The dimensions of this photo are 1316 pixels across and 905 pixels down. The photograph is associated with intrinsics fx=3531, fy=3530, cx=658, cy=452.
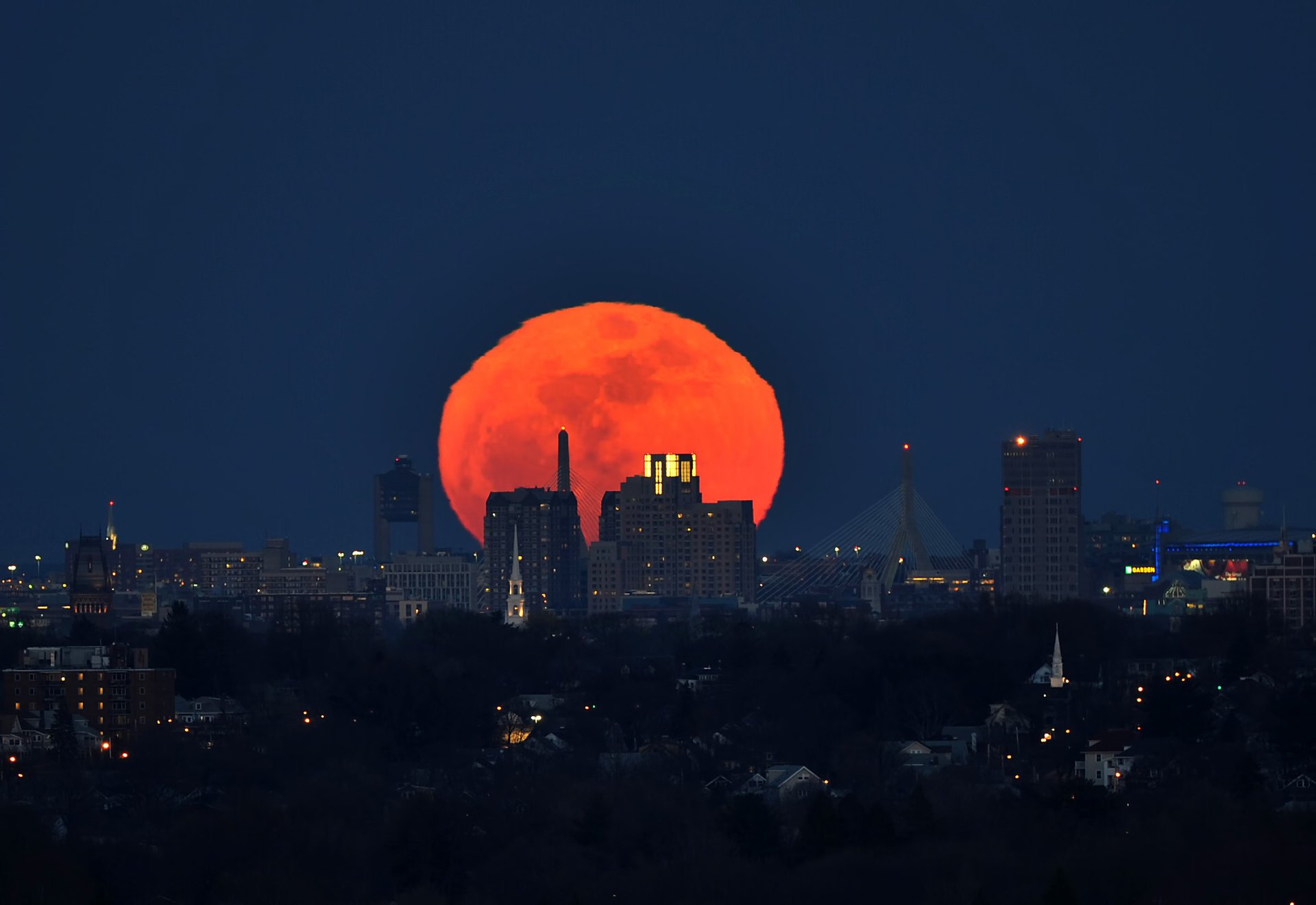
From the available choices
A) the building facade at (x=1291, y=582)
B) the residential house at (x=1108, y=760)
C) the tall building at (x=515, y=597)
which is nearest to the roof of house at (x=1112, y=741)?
the residential house at (x=1108, y=760)

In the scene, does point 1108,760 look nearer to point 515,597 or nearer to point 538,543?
point 515,597

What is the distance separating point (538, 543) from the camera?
19362 centimetres

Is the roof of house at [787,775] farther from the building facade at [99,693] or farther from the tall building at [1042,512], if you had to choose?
the tall building at [1042,512]

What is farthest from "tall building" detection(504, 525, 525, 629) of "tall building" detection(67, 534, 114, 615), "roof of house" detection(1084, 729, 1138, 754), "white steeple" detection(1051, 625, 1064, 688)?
"roof of house" detection(1084, 729, 1138, 754)

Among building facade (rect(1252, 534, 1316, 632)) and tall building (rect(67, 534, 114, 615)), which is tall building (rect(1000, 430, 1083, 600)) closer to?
building facade (rect(1252, 534, 1316, 632))

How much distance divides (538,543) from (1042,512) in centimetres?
2945

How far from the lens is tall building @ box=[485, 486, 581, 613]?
193 m

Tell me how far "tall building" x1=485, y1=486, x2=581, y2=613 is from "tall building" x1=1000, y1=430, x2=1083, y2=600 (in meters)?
25.4

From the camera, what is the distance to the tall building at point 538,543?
192625 mm

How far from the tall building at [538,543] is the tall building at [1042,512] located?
25.4 m

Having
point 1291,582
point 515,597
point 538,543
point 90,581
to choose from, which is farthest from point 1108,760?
point 538,543

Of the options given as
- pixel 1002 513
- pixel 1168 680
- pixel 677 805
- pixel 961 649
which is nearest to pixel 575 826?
pixel 677 805

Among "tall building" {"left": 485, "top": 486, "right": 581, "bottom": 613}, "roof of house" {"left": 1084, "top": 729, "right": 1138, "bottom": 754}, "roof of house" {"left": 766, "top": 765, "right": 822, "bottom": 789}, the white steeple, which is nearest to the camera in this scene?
"roof of house" {"left": 766, "top": 765, "right": 822, "bottom": 789}

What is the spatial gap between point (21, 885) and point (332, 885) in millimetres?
5108
